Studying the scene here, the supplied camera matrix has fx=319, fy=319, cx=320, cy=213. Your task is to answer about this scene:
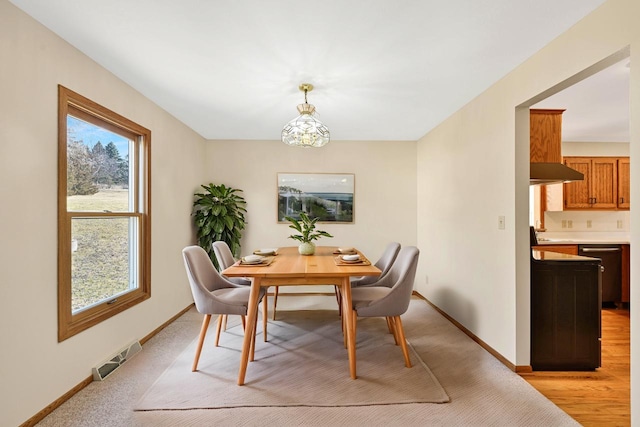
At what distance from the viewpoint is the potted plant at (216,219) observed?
4.38 meters

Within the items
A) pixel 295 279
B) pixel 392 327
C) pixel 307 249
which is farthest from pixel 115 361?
pixel 392 327

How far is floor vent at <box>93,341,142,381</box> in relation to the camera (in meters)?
2.38

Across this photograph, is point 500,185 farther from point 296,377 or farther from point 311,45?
point 296,377

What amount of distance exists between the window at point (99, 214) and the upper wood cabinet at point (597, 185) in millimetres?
5665

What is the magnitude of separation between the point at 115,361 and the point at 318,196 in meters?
3.26

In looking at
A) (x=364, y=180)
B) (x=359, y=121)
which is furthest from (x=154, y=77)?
(x=364, y=180)

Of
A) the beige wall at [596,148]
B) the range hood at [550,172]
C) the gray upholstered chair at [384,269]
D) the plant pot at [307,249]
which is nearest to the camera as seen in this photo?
the range hood at [550,172]

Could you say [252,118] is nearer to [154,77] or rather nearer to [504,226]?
[154,77]

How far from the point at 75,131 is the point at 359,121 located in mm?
2885

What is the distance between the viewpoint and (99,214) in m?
2.62

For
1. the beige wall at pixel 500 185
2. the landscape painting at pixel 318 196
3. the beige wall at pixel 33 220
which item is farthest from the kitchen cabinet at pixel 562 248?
the beige wall at pixel 33 220

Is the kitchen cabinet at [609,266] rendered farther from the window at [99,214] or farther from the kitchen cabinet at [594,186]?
the window at [99,214]

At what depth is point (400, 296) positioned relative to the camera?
8.32ft

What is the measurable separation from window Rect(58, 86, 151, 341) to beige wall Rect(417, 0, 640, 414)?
325cm
